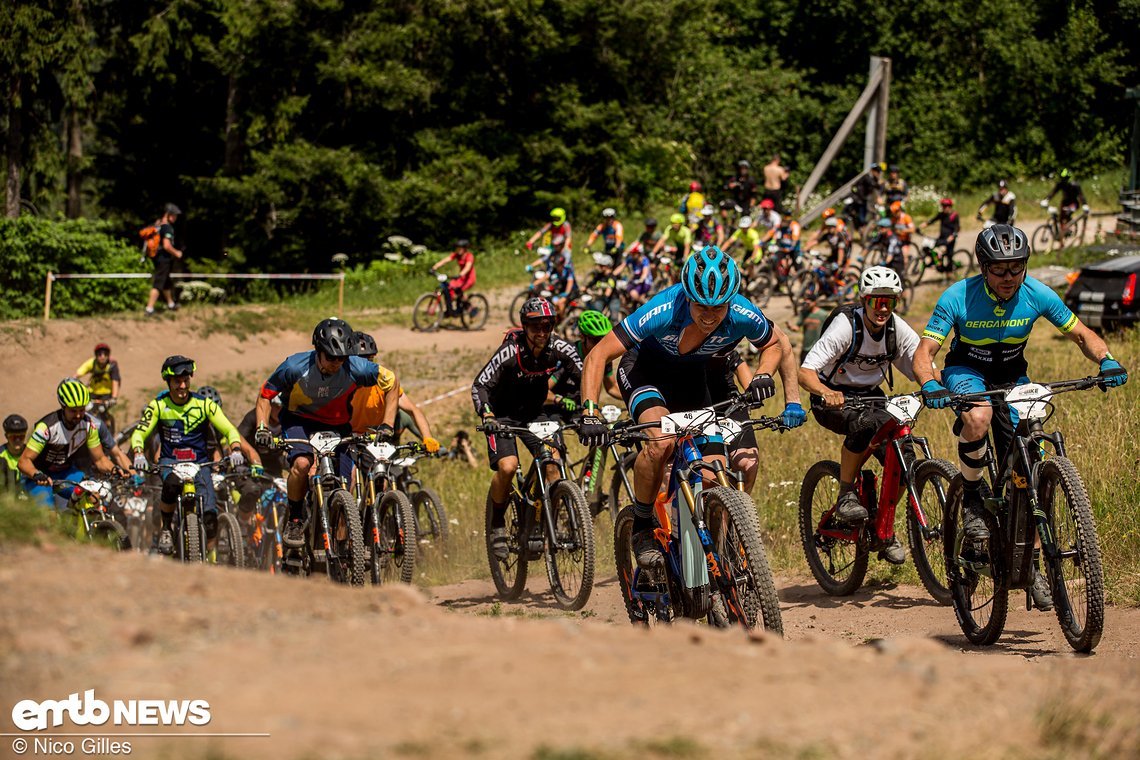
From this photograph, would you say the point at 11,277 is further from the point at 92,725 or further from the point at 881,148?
the point at 92,725

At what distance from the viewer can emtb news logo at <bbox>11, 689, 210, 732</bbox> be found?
431cm

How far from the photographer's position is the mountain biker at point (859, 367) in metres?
9.07

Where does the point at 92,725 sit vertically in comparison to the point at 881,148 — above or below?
below

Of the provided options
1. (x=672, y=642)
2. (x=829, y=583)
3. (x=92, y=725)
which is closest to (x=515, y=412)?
(x=829, y=583)

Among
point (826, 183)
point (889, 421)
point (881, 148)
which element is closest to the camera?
point (889, 421)

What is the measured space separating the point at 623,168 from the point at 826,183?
473 inches

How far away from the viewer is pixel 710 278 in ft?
24.8

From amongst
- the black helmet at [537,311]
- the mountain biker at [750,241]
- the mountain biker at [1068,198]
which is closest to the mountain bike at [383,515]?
the black helmet at [537,311]

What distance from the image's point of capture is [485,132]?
39562 mm

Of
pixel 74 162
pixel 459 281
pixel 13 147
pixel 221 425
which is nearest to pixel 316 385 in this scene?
pixel 221 425

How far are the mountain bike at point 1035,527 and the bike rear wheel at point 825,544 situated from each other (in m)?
1.62

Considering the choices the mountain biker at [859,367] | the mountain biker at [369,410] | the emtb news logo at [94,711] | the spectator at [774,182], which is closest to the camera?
the emtb news logo at [94,711]

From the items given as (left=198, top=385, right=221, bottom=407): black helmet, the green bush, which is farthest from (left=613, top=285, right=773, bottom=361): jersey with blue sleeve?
the green bush

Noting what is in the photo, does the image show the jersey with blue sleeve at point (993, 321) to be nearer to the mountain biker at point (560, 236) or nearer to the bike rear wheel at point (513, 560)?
the bike rear wheel at point (513, 560)
